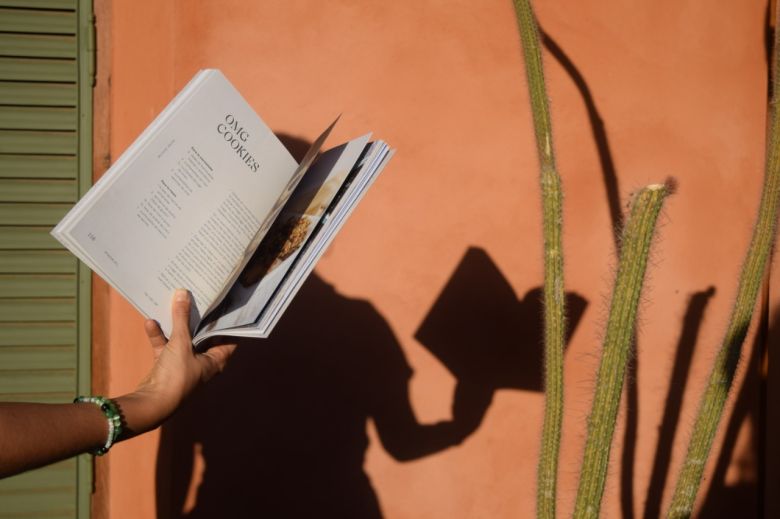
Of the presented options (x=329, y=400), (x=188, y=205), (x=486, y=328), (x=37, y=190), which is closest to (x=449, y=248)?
(x=486, y=328)

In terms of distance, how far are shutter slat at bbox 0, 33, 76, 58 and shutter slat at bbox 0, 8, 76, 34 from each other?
2cm

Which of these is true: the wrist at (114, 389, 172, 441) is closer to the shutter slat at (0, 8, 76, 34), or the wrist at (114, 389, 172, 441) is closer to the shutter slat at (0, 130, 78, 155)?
the shutter slat at (0, 130, 78, 155)

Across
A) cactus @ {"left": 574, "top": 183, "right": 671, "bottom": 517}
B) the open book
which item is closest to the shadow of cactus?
cactus @ {"left": 574, "top": 183, "right": 671, "bottom": 517}

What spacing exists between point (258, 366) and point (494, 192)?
0.79 meters

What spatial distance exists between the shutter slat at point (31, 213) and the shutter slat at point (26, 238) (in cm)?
2

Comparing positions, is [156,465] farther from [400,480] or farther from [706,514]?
[706,514]

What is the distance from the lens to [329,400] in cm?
188

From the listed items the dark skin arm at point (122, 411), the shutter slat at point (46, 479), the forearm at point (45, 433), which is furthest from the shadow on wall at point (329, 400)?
the forearm at point (45, 433)

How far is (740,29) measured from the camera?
2.09 meters

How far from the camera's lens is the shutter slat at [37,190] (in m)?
1.92

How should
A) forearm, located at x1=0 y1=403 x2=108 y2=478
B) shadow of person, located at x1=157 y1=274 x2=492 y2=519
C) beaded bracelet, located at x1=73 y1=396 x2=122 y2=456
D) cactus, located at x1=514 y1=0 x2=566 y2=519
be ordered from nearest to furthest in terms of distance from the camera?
forearm, located at x1=0 y1=403 x2=108 y2=478 → beaded bracelet, located at x1=73 y1=396 x2=122 y2=456 → cactus, located at x1=514 y1=0 x2=566 y2=519 → shadow of person, located at x1=157 y1=274 x2=492 y2=519

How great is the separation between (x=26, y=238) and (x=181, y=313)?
3.25 feet

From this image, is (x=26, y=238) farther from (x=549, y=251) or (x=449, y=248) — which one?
(x=549, y=251)

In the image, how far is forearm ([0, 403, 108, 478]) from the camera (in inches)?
33.3
